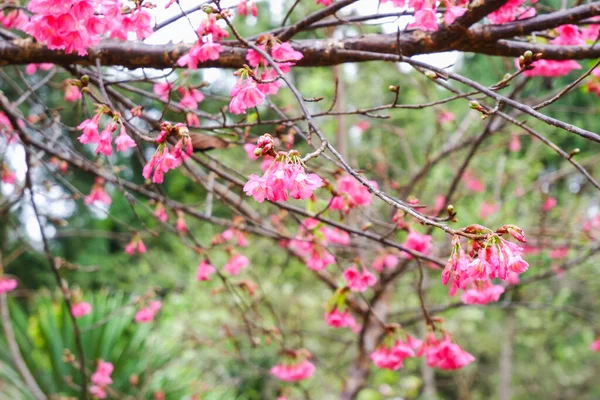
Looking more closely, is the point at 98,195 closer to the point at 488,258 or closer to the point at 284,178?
the point at 284,178

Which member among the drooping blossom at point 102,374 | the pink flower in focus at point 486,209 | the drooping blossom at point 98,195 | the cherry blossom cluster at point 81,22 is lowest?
the drooping blossom at point 102,374

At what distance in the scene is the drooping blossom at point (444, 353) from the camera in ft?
5.38

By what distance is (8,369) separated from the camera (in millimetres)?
3865

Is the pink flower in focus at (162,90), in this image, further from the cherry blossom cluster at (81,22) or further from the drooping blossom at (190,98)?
the cherry blossom cluster at (81,22)

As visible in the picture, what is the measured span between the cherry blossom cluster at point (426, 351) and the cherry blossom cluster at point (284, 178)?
89cm

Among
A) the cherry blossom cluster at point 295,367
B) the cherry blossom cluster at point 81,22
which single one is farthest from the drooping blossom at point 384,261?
the cherry blossom cluster at point 81,22

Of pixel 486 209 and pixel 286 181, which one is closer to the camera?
pixel 286 181

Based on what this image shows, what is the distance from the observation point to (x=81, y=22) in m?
1.27

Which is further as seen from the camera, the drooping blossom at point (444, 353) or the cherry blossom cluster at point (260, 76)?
the drooping blossom at point (444, 353)

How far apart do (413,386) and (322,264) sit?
3.39 m

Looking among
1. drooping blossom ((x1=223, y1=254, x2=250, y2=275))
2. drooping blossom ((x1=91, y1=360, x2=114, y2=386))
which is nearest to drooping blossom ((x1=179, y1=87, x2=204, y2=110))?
drooping blossom ((x1=223, y1=254, x2=250, y2=275))

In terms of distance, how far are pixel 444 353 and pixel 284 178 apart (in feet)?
3.18

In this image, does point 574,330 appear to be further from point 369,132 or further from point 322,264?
point 322,264

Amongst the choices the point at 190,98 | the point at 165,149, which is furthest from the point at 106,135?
the point at 190,98
